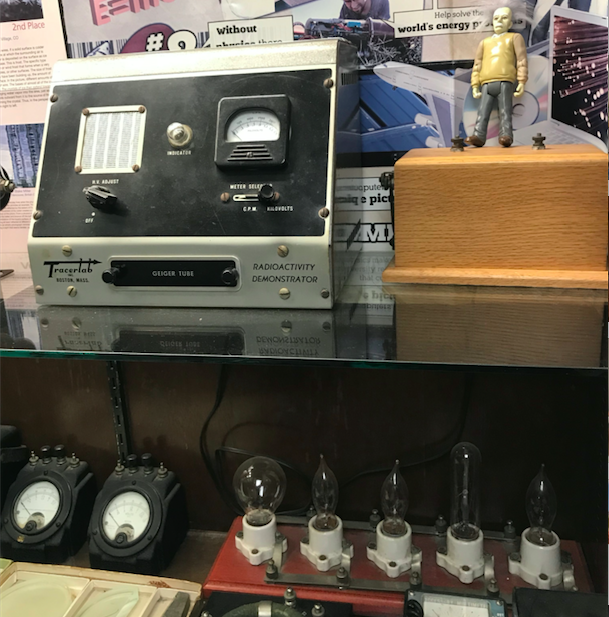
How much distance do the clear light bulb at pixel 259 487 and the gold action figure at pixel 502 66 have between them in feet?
1.89

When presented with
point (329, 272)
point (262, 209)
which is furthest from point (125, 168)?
point (329, 272)

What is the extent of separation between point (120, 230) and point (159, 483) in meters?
0.46

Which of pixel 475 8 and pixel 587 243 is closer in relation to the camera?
pixel 587 243

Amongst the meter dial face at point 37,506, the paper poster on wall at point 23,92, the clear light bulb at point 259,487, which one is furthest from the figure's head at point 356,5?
the meter dial face at point 37,506

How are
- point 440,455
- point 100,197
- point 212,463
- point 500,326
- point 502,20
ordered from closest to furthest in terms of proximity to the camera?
point 500,326 → point 100,197 → point 502,20 → point 440,455 → point 212,463

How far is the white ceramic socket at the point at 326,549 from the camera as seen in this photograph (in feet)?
3.04

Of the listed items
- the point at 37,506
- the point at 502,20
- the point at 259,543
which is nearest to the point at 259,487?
the point at 259,543

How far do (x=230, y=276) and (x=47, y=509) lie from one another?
58 centimetres

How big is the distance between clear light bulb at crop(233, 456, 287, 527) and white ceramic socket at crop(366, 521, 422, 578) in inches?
6.6

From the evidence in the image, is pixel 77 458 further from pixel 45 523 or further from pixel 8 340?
pixel 8 340

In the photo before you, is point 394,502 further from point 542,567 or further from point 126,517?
point 126,517

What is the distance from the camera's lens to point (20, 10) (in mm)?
1123

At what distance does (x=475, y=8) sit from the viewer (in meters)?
0.94

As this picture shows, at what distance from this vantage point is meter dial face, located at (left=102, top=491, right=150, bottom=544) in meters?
1.00
